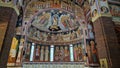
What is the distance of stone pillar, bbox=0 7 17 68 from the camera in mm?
5890

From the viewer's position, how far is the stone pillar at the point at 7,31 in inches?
232

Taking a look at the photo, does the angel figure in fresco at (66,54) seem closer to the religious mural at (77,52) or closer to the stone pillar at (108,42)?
the religious mural at (77,52)

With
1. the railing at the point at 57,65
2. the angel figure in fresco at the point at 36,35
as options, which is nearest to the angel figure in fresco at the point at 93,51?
the railing at the point at 57,65

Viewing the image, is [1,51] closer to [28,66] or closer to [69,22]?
[28,66]

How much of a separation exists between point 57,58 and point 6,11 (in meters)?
7.56

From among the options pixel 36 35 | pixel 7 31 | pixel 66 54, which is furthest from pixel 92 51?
pixel 7 31

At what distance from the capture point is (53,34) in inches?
563

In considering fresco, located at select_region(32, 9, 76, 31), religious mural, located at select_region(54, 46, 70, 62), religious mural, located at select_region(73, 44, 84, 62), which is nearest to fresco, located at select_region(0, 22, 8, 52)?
fresco, located at select_region(32, 9, 76, 31)

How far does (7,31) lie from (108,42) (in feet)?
17.0

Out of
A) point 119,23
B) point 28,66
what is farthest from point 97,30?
point 28,66

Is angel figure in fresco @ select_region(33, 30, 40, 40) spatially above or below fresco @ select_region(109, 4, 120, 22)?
below

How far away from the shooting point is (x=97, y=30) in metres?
7.28

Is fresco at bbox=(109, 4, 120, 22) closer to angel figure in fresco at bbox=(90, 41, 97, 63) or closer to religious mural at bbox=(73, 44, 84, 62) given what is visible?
angel figure in fresco at bbox=(90, 41, 97, 63)

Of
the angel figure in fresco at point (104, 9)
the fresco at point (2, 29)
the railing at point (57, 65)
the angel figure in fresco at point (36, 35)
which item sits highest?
the angel figure in fresco at point (104, 9)
